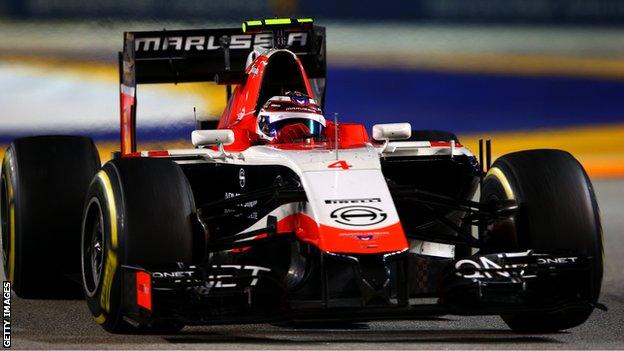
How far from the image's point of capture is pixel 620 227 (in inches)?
627

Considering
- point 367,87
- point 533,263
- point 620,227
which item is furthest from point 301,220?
point 367,87

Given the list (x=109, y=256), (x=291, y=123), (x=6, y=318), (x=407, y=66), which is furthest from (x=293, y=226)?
(x=407, y=66)

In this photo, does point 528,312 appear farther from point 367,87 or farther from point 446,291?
point 367,87

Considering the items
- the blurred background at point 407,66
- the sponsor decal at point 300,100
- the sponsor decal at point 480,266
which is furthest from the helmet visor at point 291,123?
the blurred background at point 407,66

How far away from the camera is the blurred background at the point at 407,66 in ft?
65.7

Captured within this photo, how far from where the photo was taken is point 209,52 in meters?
12.5

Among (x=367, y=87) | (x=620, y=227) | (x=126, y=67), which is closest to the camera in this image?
(x=126, y=67)

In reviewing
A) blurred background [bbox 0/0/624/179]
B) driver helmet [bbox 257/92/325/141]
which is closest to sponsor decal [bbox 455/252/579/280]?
driver helmet [bbox 257/92/325/141]

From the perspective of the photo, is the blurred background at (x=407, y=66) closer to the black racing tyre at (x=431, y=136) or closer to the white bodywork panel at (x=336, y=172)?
the black racing tyre at (x=431, y=136)

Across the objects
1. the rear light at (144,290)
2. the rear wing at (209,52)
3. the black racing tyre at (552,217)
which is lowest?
the rear light at (144,290)

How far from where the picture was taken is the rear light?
8.49 m

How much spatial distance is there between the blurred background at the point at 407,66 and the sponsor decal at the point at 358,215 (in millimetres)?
10034

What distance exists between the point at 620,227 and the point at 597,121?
222 inches

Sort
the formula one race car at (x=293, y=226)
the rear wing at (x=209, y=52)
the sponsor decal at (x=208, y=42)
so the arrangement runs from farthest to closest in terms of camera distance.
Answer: the sponsor decal at (x=208, y=42)
the rear wing at (x=209, y=52)
the formula one race car at (x=293, y=226)
